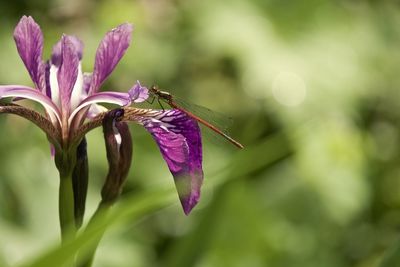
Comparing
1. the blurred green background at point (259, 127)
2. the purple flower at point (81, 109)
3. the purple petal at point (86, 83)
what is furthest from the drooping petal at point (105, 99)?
the blurred green background at point (259, 127)

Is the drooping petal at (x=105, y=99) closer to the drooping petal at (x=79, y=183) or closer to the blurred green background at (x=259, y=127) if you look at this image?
the drooping petal at (x=79, y=183)

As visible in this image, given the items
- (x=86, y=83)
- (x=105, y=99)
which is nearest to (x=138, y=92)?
(x=105, y=99)

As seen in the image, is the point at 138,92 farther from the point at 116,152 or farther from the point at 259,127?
the point at 259,127

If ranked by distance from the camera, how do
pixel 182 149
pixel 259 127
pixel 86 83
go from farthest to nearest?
pixel 259 127, pixel 86 83, pixel 182 149

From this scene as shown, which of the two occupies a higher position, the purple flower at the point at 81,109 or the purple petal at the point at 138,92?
the purple petal at the point at 138,92

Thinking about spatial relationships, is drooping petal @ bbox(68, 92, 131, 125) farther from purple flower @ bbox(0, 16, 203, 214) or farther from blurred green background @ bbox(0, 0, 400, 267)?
blurred green background @ bbox(0, 0, 400, 267)

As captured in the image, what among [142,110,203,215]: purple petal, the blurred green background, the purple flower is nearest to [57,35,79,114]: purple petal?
the purple flower
